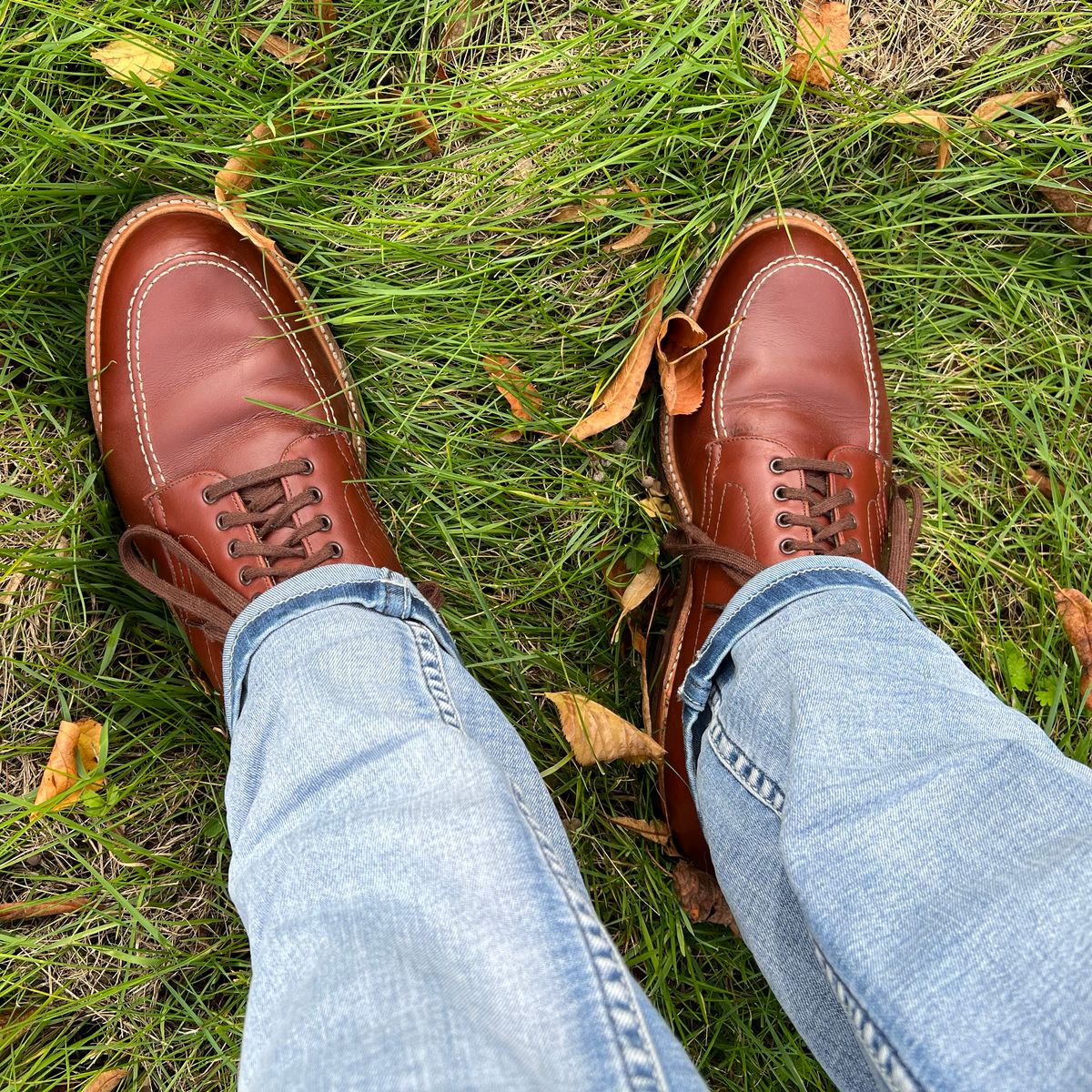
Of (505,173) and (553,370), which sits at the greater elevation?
(505,173)

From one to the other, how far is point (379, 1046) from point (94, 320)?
51.6 inches

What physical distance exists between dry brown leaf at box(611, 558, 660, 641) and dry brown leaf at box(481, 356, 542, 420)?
1.20ft

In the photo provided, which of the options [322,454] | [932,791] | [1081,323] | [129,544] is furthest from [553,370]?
[1081,323]

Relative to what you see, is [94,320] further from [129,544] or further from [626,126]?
[626,126]

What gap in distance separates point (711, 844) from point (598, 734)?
34 centimetres

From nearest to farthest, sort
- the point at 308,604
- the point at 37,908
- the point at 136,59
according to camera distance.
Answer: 1. the point at 308,604
2. the point at 136,59
3. the point at 37,908

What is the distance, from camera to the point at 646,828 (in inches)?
62.2

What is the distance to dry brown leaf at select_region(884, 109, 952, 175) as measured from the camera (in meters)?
1.51

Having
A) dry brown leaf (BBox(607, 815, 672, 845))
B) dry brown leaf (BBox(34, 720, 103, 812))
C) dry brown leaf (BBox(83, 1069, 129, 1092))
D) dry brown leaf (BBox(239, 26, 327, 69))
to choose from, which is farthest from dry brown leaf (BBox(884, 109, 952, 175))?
dry brown leaf (BBox(83, 1069, 129, 1092))

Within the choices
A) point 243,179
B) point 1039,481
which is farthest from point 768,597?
point 243,179

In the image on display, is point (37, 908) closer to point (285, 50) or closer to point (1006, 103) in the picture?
point (285, 50)

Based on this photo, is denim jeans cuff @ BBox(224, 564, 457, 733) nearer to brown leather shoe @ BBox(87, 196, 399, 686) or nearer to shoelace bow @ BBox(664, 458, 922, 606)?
brown leather shoe @ BBox(87, 196, 399, 686)

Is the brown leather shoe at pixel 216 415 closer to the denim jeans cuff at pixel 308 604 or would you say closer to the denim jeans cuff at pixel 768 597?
the denim jeans cuff at pixel 308 604

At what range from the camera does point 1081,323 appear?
1.64m
